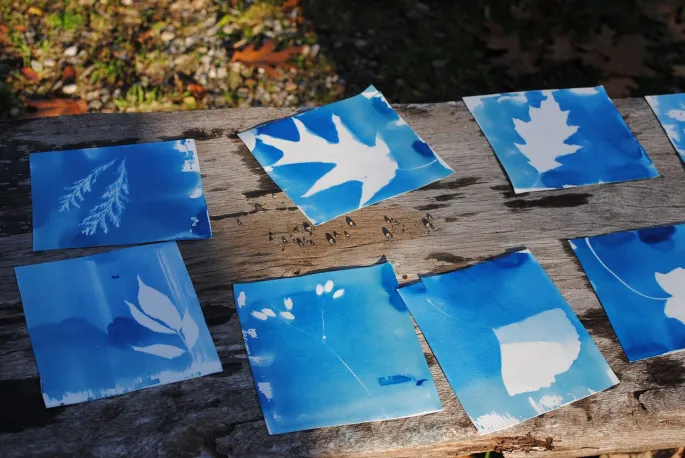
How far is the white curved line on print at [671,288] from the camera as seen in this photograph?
1202 mm

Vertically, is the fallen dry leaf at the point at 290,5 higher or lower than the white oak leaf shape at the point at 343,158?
lower

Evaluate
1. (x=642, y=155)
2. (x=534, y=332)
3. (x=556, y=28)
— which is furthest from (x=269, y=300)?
(x=556, y=28)

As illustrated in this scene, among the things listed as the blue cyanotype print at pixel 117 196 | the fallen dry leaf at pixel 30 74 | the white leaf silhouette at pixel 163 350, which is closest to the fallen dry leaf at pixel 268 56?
the fallen dry leaf at pixel 30 74

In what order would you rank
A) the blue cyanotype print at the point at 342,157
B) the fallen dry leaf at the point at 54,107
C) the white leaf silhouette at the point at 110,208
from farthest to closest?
the fallen dry leaf at the point at 54,107 → the blue cyanotype print at the point at 342,157 → the white leaf silhouette at the point at 110,208

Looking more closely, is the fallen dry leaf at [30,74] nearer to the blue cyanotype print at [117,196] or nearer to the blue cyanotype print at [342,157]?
the blue cyanotype print at [117,196]

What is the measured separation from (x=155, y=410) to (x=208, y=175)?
50 cm

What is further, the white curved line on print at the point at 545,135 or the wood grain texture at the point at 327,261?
the white curved line on print at the point at 545,135

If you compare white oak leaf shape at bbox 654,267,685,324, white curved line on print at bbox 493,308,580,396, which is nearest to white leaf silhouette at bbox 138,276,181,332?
white curved line on print at bbox 493,308,580,396

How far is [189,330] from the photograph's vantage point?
3.44 feet

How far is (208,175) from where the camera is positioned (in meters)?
1.28

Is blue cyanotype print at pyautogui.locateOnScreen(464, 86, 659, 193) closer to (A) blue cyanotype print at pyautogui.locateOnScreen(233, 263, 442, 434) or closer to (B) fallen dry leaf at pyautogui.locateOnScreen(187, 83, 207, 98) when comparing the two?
(A) blue cyanotype print at pyautogui.locateOnScreen(233, 263, 442, 434)

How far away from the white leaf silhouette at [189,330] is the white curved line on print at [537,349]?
0.52 metres

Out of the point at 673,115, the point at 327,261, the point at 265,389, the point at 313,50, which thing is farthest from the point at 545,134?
the point at 313,50

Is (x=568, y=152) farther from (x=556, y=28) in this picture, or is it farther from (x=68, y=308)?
(x=556, y=28)
